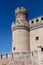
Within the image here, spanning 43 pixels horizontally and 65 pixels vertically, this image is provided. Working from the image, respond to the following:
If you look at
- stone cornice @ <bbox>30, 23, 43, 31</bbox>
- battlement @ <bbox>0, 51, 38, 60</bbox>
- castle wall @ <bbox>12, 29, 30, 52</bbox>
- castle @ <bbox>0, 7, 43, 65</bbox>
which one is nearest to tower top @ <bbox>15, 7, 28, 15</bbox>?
castle @ <bbox>0, 7, 43, 65</bbox>

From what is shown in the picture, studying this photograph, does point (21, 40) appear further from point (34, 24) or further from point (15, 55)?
point (15, 55)

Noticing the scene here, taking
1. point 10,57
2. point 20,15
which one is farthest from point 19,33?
point 10,57

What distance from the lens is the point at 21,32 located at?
3098 centimetres

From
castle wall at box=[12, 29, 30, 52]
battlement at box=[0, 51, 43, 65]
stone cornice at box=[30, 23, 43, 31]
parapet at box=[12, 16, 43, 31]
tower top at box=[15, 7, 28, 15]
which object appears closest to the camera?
battlement at box=[0, 51, 43, 65]

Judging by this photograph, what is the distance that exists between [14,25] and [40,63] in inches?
418

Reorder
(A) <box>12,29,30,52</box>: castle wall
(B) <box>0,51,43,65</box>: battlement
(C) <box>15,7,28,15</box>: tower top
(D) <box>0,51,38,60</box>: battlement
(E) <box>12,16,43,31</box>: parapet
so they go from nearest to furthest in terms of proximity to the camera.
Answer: (B) <box>0,51,43,65</box>: battlement → (D) <box>0,51,38,60</box>: battlement → (A) <box>12,29,30,52</box>: castle wall → (E) <box>12,16,43,31</box>: parapet → (C) <box>15,7,28,15</box>: tower top

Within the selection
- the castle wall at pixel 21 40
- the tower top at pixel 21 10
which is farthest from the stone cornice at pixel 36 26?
the tower top at pixel 21 10

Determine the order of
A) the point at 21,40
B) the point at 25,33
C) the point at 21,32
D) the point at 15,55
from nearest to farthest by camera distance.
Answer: the point at 15,55, the point at 21,40, the point at 21,32, the point at 25,33

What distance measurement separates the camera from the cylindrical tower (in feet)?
99.8

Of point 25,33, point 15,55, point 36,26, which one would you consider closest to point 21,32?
point 25,33

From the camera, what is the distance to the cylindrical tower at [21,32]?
30422 mm

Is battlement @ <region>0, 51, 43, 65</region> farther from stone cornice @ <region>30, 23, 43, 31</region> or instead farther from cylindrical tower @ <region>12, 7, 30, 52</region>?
stone cornice @ <region>30, 23, 43, 31</region>

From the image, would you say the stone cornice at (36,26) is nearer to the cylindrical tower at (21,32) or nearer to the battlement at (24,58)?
the cylindrical tower at (21,32)

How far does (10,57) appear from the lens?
2570cm
